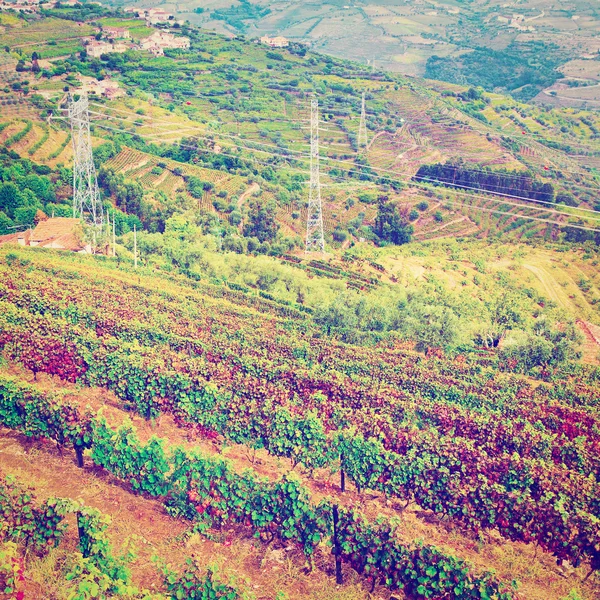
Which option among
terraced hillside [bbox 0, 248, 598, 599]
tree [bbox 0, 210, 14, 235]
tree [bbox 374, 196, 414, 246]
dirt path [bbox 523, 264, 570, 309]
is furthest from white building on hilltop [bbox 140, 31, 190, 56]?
terraced hillside [bbox 0, 248, 598, 599]

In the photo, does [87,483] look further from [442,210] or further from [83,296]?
[442,210]

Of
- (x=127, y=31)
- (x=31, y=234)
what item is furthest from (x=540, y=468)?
(x=127, y=31)

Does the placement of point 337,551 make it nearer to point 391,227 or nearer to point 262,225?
point 262,225

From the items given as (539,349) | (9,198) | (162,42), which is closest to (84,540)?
(539,349)

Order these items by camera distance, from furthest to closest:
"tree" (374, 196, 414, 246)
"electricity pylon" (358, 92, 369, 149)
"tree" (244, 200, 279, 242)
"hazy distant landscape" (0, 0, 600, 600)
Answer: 1. "electricity pylon" (358, 92, 369, 149)
2. "tree" (374, 196, 414, 246)
3. "tree" (244, 200, 279, 242)
4. "hazy distant landscape" (0, 0, 600, 600)

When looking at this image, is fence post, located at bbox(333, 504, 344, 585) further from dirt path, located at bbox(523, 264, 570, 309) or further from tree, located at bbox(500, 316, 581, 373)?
dirt path, located at bbox(523, 264, 570, 309)
